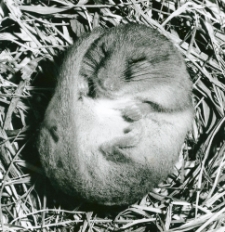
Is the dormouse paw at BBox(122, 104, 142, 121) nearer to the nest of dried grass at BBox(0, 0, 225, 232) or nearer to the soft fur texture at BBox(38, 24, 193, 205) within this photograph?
the soft fur texture at BBox(38, 24, 193, 205)

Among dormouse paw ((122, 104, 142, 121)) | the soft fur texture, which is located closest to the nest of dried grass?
the soft fur texture

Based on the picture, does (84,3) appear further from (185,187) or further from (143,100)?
(185,187)

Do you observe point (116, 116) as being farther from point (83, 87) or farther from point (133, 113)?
point (83, 87)

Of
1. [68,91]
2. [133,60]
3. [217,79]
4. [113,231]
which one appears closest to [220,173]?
[217,79]

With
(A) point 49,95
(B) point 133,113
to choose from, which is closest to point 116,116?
(B) point 133,113

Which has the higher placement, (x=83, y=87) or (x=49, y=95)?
(x=83, y=87)
